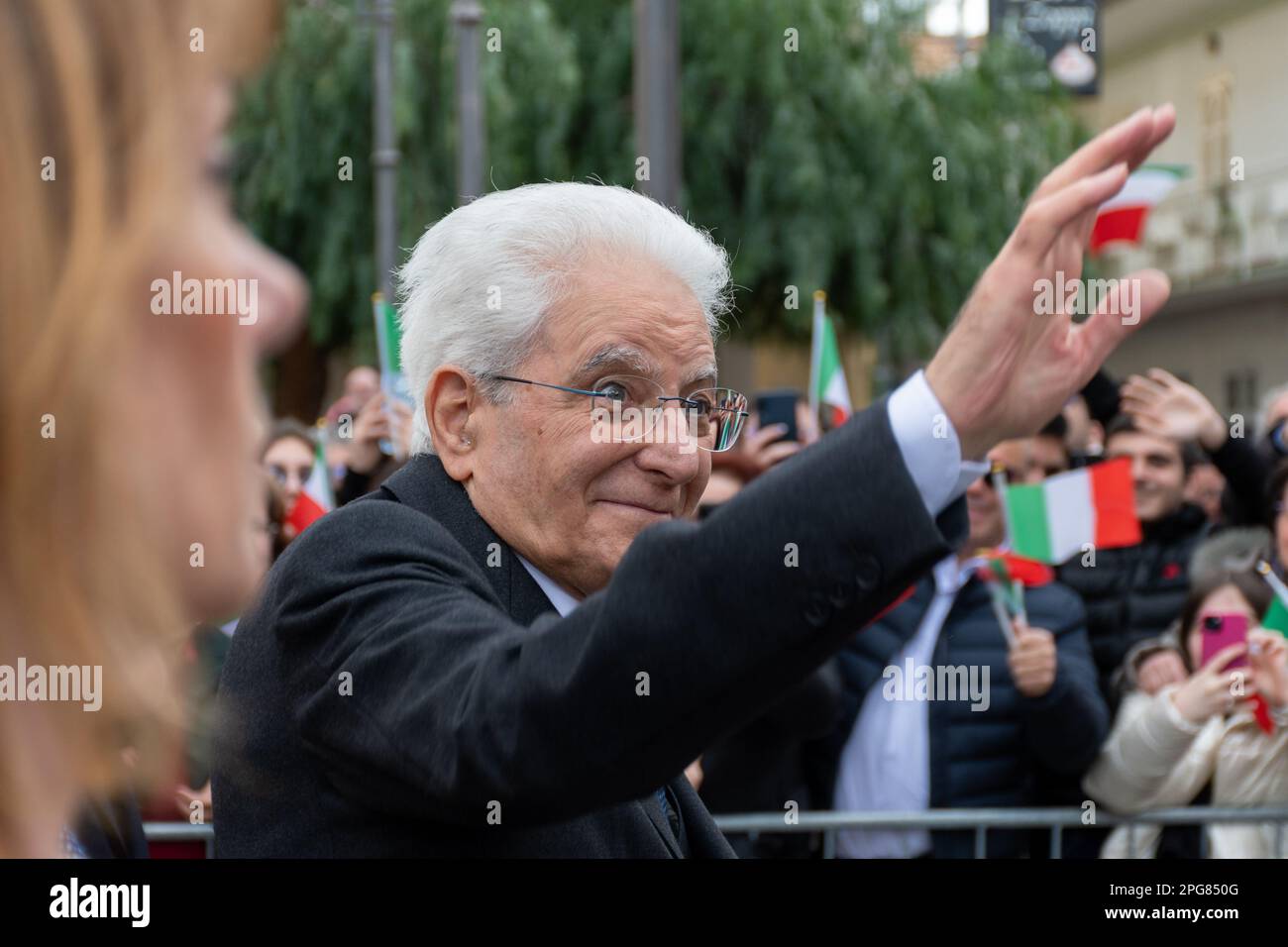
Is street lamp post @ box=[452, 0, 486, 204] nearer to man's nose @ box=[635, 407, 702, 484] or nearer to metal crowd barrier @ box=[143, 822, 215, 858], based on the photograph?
metal crowd barrier @ box=[143, 822, 215, 858]

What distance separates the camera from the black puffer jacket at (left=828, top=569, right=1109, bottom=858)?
4.27 m

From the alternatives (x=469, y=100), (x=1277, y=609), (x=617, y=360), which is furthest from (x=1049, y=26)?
(x=617, y=360)

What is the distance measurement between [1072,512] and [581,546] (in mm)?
3160

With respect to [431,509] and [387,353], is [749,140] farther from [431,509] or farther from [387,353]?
[431,509]

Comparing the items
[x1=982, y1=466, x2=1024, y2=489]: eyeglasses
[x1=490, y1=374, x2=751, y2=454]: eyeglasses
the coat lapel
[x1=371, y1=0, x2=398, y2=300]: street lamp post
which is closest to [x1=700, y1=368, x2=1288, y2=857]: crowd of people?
[x1=982, y1=466, x2=1024, y2=489]: eyeglasses

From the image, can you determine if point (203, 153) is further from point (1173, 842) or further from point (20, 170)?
point (1173, 842)

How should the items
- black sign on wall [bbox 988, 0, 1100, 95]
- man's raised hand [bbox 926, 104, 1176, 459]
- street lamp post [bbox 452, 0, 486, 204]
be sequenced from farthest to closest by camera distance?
black sign on wall [bbox 988, 0, 1100, 95] → street lamp post [bbox 452, 0, 486, 204] → man's raised hand [bbox 926, 104, 1176, 459]

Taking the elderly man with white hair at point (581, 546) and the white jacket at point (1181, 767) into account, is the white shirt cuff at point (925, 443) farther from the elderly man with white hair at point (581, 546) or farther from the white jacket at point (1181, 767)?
the white jacket at point (1181, 767)

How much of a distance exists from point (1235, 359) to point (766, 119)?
37.9 ft

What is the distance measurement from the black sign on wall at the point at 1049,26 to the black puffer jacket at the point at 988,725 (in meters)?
15.0

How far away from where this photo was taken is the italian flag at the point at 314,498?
17.2 ft

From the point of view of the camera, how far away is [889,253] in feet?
59.9

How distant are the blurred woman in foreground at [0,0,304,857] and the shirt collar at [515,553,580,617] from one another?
1.13 metres
